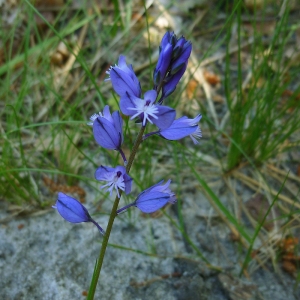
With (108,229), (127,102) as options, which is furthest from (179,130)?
(108,229)

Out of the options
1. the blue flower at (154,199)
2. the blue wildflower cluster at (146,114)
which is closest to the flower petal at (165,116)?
the blue wildflower cluster at (146,114)

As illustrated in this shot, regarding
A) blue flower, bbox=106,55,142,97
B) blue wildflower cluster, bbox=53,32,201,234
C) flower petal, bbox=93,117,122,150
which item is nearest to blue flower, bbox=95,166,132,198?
blue wildflower cluster, bbox=53,32,201,234

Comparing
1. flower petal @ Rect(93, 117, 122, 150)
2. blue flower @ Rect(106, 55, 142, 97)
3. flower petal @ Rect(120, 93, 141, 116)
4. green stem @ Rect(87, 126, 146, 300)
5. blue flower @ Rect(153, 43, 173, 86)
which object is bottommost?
green stem @ Rect(87, 126, 146, 300)

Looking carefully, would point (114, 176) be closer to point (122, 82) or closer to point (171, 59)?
point (122, 82)

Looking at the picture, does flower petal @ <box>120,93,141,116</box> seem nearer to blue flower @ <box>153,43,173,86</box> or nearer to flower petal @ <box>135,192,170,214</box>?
blue flower @ <box>153,43,173,86</box>

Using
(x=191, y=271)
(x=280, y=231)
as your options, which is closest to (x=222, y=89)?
(x=280, y=231)

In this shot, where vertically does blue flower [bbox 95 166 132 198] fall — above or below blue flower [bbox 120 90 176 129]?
below

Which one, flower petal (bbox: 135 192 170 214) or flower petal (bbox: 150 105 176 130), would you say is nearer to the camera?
flower petal (bbox: 150 105 176 130)

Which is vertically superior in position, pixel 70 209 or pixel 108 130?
pixel 108 130
